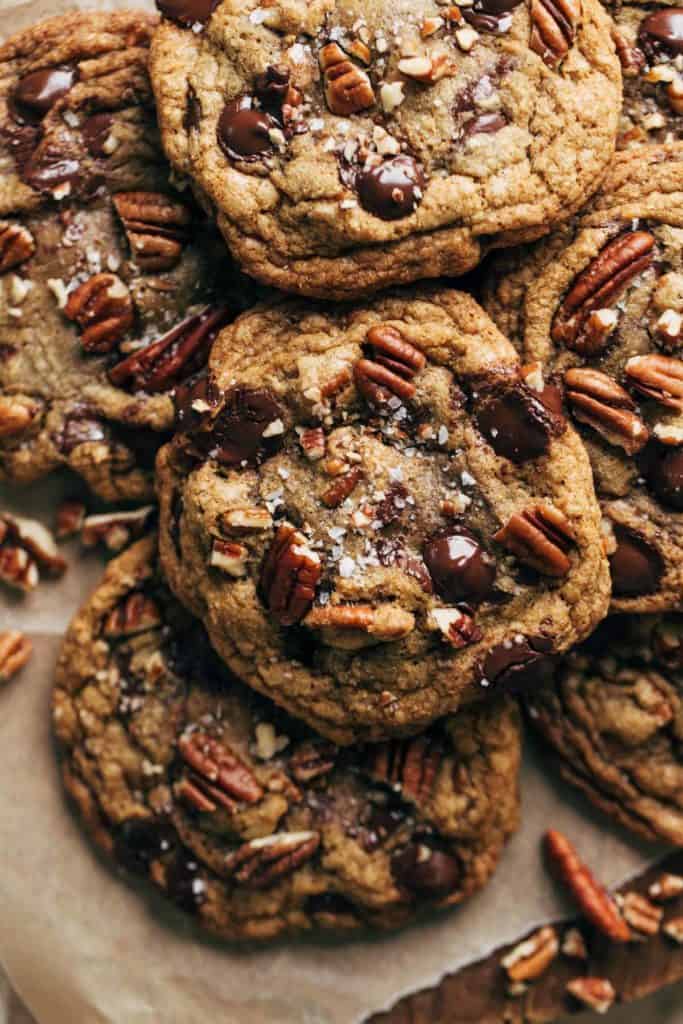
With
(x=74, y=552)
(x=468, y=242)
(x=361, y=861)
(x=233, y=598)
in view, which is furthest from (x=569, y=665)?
(x=74, y=552)

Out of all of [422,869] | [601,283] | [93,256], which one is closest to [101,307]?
[93,256]

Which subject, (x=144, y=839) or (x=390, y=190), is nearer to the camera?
(x=390, y=190)

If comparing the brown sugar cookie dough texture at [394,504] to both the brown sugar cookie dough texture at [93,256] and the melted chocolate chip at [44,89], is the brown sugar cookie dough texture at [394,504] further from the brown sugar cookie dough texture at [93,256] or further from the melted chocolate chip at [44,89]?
the melted chocolate chip at [44,89]

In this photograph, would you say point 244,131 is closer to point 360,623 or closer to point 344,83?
point 344,83

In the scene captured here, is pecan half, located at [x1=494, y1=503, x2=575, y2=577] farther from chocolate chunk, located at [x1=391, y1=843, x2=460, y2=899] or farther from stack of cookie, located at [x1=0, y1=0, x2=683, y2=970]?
chocolate chunk, located at [x1=391, y1=843, x2=460, y2=899]

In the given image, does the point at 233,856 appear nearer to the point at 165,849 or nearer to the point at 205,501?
the point at 165,849

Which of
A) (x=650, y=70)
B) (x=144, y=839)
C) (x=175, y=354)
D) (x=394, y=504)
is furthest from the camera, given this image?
(x=144, y=839)

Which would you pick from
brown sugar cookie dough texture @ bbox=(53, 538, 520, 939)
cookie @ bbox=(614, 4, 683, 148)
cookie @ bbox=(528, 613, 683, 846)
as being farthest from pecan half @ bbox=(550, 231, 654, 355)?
brown sugar cookie dough texture @ bbox=(53, 538, 520, 939)
